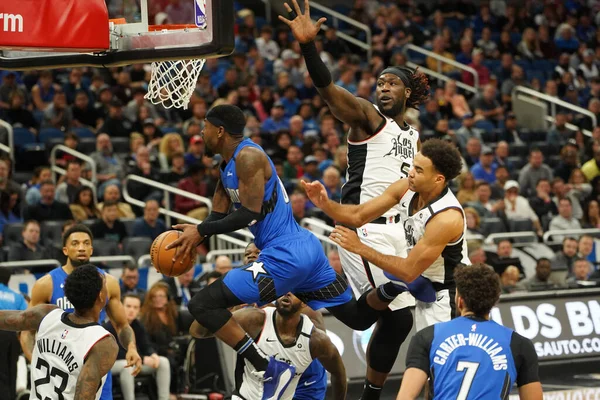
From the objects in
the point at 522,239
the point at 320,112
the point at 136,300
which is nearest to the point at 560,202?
the point at 522,239

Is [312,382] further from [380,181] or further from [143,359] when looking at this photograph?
[143,359]

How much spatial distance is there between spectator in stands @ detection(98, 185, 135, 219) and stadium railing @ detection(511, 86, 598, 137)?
936cm

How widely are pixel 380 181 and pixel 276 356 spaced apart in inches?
57.3

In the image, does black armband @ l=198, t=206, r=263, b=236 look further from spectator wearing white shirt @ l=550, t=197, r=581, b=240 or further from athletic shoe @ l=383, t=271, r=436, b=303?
spectator wearing white shirt @ l=550, t=197, r=581, b=240

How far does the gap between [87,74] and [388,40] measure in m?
6.77

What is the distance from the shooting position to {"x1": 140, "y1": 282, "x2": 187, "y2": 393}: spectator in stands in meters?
10.7

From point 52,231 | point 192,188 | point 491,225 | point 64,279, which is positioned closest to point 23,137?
point 192,188

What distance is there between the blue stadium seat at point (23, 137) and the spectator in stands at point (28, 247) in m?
2.97

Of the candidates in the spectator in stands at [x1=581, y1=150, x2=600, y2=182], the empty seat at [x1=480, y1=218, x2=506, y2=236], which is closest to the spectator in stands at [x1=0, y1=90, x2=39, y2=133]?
the empty seat at [x1=480, y1=218, x2=506, y2=236]

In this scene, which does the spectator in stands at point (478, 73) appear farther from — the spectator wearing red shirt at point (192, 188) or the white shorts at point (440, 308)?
the white shorts at point (440, 308)

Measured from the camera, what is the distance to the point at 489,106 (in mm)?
19000

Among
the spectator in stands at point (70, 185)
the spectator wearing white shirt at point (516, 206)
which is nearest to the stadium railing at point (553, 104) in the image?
the spectator wearing white shirt at point (516, 206)

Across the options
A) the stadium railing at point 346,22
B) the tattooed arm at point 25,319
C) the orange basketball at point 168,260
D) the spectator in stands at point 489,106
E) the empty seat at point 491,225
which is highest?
the stadium railing at point 346,22

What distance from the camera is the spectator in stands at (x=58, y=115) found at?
48.3ft
